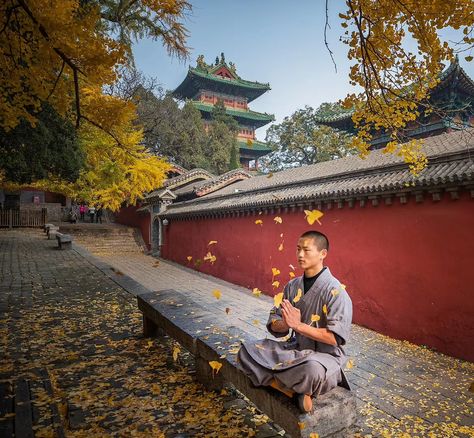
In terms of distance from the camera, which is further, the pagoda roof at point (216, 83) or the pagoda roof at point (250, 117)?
the pagoda roof at point (250, 117)

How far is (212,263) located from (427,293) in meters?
10.4

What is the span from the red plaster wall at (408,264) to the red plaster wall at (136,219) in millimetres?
14224

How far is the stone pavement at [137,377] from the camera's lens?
316cm

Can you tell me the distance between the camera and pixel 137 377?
4035 mm

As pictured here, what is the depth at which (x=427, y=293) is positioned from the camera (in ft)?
23.4

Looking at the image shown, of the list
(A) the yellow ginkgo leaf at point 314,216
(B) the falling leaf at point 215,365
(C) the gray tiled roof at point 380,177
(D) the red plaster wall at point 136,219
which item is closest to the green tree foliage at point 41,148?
(C) the gray tiled roof at point 380,177

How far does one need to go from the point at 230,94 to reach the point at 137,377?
41.8 m

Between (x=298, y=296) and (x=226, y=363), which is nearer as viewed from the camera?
(x=298, y=296)

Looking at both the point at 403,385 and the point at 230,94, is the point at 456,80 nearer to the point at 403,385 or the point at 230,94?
the point at 403,385

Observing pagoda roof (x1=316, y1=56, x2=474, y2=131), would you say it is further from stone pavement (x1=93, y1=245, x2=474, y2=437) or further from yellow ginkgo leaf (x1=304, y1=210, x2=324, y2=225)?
stone pavement (x1=93, y1=245, x2=474, y2=437)

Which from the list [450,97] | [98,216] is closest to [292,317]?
[450,97]

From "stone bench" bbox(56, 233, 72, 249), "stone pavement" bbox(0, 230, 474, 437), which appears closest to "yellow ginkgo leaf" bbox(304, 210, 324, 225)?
"stone pavement" bbox(0, 230, 474, 437)

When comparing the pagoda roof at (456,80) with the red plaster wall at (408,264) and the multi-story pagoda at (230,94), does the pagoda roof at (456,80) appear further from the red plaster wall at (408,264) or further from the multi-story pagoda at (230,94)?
the multi-story pagoda at (230,94)

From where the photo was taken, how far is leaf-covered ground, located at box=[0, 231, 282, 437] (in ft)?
10.2
